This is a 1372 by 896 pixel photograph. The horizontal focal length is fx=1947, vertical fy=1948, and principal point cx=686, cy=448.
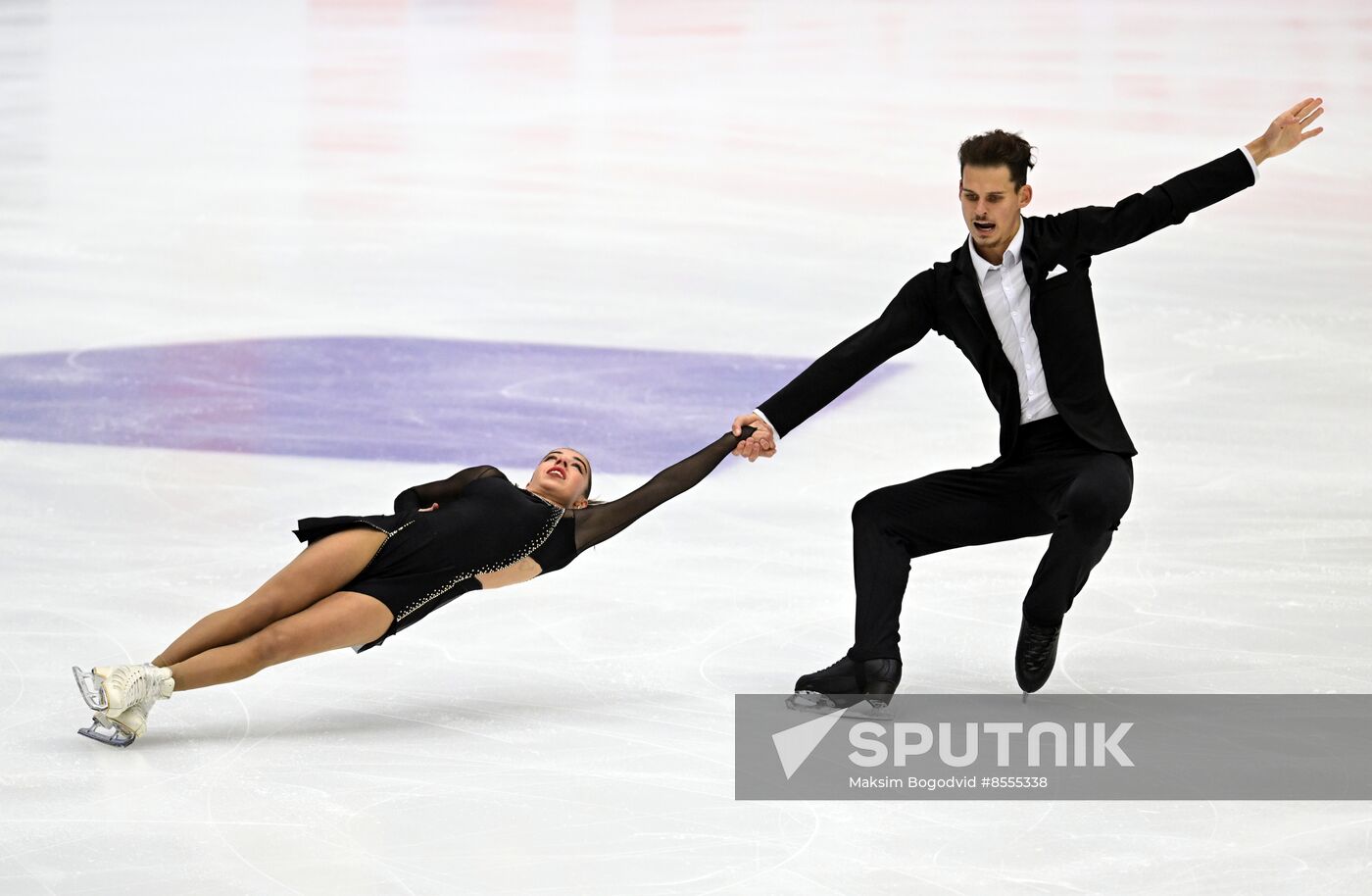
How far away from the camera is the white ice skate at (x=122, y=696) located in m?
4.38

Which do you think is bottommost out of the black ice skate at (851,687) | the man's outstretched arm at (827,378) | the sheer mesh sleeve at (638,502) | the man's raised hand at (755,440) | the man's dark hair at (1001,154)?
the black ice skate at (851,687)

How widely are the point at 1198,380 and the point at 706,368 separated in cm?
200

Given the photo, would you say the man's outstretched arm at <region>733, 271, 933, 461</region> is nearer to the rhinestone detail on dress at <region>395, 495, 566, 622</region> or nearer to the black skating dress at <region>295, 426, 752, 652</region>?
the black skating dress at <region>295, 426, 752, 652</region>

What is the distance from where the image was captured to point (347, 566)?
4770mm

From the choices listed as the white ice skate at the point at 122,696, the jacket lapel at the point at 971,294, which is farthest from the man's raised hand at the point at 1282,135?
the white ice skate at the point at 122,696

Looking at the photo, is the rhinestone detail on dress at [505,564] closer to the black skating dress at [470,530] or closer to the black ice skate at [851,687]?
the black skating dress at [470,530]

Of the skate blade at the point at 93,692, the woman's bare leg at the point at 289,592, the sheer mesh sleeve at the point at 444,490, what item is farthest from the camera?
the sheer mesh sleeve at the point at 444,490

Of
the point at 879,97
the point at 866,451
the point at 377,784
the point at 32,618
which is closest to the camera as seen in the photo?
the point at 377,784

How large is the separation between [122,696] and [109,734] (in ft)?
0.50

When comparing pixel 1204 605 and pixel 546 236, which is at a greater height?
pixel 546 236

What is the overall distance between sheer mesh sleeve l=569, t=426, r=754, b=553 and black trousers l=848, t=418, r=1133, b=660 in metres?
0.43

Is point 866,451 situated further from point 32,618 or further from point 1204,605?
point 32,618

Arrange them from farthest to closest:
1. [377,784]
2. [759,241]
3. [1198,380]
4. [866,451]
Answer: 1. [759,241]
2. [1198,380]
3. [866,451]
4. [377,784]

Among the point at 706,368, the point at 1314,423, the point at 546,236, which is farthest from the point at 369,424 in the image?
the point at 1314,423
